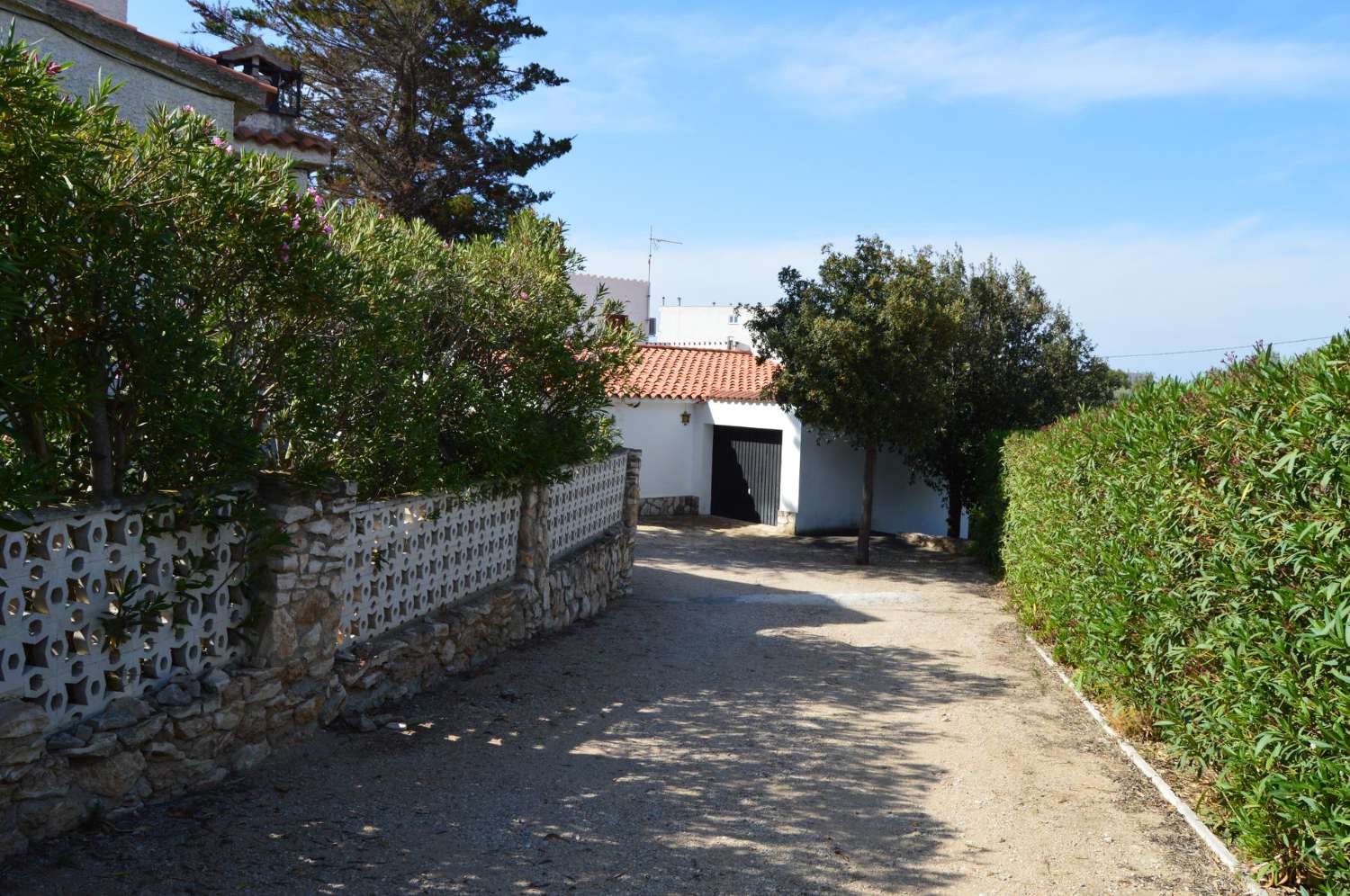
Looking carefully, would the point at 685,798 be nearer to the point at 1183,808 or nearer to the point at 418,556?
the point at 1183,808

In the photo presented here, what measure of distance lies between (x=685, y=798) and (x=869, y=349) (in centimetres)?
1357

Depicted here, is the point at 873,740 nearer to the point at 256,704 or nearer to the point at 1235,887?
the point at 1235,887

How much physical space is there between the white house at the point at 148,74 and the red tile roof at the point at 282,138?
0.01 m

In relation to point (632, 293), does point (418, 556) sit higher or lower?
lower

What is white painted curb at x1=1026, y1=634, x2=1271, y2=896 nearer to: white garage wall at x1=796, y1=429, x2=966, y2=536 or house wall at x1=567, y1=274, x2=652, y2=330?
white garage wall at x1=796, y1=429, x2=966, y2=536

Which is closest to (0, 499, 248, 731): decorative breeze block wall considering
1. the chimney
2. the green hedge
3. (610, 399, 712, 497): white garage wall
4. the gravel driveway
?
the gravel driveway

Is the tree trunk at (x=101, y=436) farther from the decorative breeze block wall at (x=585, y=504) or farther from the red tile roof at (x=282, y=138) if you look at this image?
the red tile roof at (x=282, y=138)

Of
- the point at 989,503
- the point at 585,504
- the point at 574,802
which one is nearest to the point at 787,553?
the point at 989,503

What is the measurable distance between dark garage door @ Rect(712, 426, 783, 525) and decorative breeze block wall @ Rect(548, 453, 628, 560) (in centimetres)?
1021

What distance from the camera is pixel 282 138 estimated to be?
38.1 ft

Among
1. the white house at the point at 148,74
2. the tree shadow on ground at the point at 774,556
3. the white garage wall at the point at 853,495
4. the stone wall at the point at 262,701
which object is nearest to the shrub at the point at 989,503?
the tree shadow on ground at the point at 774,556

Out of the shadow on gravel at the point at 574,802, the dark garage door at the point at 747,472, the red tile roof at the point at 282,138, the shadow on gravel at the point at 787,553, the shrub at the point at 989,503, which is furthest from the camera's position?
the dark garage door at the point at 747,472

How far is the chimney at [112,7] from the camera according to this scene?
12352 mm

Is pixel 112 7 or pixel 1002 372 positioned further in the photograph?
pixel 1002 372
